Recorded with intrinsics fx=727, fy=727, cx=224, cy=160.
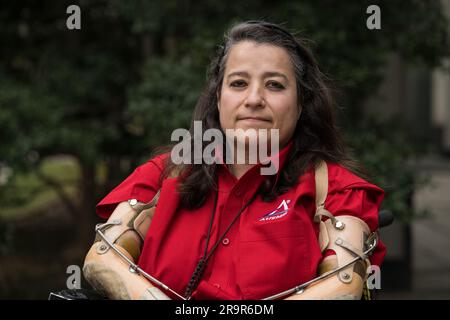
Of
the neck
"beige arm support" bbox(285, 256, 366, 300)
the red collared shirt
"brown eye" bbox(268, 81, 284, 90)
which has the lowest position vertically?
"beige arm support" bbox(285, 256, 366, 300)

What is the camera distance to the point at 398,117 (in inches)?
240

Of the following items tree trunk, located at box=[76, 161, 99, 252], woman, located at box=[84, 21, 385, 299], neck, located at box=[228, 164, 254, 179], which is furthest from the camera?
Result: tree trunk, located at box=[76, 161, 99, 252]

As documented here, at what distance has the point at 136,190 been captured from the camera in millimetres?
2592

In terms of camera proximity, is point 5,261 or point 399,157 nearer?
point 399,157

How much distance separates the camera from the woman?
231 centimetres

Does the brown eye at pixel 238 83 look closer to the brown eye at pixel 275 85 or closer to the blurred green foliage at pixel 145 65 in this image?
the brown eye at pixel 275 85

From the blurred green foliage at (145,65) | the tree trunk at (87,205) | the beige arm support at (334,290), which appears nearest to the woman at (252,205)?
the beige arm support at (334,290)

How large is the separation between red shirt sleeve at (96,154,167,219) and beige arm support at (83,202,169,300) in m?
0.04

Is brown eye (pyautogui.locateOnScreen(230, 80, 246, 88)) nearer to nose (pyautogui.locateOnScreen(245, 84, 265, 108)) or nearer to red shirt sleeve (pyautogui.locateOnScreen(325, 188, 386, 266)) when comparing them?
nose (pyautogui.locateOnScreen(245, 84, 265, 108))

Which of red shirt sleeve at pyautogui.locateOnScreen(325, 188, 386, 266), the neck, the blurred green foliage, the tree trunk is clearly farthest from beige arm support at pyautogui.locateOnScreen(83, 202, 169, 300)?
the tree trunk

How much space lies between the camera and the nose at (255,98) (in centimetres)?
243
